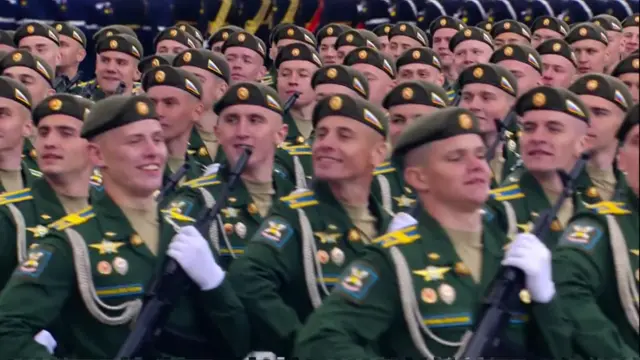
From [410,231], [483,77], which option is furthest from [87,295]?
[483,77]

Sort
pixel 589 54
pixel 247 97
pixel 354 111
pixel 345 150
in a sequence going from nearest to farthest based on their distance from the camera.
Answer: pixel 345 150
pixel 354 111
pixel 247 97
pixel 589 54

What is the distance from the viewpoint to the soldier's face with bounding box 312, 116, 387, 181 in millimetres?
7707

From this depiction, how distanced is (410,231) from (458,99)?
5.62 meters

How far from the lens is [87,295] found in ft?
21.7

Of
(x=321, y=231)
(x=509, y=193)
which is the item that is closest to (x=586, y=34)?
(x=509, y=193)

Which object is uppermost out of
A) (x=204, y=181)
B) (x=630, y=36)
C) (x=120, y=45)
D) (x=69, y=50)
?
(x=204, y=181)

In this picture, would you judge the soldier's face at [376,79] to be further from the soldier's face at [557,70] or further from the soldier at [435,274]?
the soldier at [435,274]

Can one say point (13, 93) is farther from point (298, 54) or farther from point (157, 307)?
point (298, 54)

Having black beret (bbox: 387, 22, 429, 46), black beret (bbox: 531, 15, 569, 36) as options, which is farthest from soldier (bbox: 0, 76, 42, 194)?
black beret (bbox: 531, 15, 569, 36)

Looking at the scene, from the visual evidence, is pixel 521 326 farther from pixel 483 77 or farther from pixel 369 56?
pixel 369 56

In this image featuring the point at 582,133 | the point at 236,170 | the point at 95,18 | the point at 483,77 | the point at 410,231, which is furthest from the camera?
the point at 95,18

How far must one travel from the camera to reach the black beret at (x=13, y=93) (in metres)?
9.51

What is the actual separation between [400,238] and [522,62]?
7.08 m

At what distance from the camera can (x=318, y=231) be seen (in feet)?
24.8
